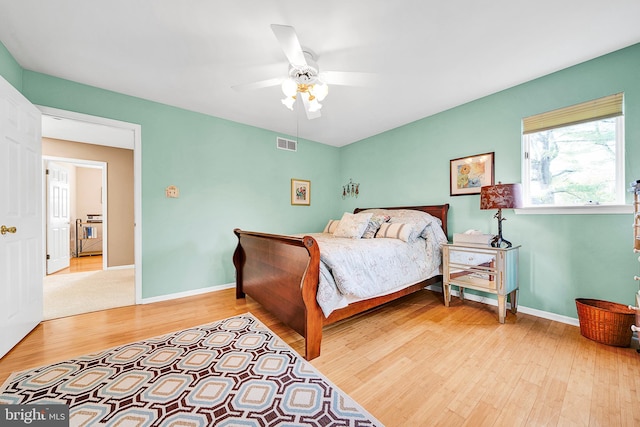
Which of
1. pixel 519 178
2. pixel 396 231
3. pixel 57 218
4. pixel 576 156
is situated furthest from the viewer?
pixel 57 218

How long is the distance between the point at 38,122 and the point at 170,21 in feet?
6.04

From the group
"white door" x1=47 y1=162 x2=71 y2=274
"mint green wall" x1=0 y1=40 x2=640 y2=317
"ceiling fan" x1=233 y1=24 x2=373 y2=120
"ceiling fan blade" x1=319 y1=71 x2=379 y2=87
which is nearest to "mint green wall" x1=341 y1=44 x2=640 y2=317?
"mint green wall" x1=0 y1=40 x2=640 y2=317

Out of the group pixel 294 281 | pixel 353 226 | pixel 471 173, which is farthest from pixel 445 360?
pixel 471 173

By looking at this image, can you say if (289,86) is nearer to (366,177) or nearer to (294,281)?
(294,281)

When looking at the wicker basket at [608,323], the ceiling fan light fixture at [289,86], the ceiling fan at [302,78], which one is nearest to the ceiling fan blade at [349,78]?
the ceiling fan at [302,78]

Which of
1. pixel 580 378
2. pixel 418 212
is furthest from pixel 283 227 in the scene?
pixel 580 378

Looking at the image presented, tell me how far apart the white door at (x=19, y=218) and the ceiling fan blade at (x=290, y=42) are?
214cm

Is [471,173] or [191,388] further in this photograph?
[471,173]

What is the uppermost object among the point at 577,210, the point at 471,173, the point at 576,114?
the point at 576,114

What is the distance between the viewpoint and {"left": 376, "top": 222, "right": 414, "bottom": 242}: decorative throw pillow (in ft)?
9.62

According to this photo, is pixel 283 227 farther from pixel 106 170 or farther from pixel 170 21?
pixel 106 170

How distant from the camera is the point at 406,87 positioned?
273 centimetres

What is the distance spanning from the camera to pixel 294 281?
202cm

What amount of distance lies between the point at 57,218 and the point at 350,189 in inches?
229
